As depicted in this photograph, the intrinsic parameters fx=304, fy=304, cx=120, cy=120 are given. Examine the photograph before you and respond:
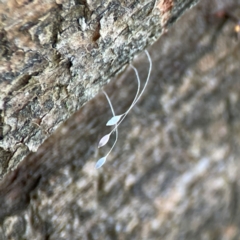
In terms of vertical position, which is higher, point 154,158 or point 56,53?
point 56,53

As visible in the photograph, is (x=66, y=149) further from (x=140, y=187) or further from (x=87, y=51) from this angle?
(x=87, y=51)

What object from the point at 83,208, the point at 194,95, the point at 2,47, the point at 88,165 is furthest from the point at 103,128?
the point at 2,47

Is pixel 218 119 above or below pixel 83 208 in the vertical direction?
below

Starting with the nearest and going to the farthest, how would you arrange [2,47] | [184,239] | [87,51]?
[2,47]
[87,51]
[184,239]

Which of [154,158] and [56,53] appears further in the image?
[154,158]

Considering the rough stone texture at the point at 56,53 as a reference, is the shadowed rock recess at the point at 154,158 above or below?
below
